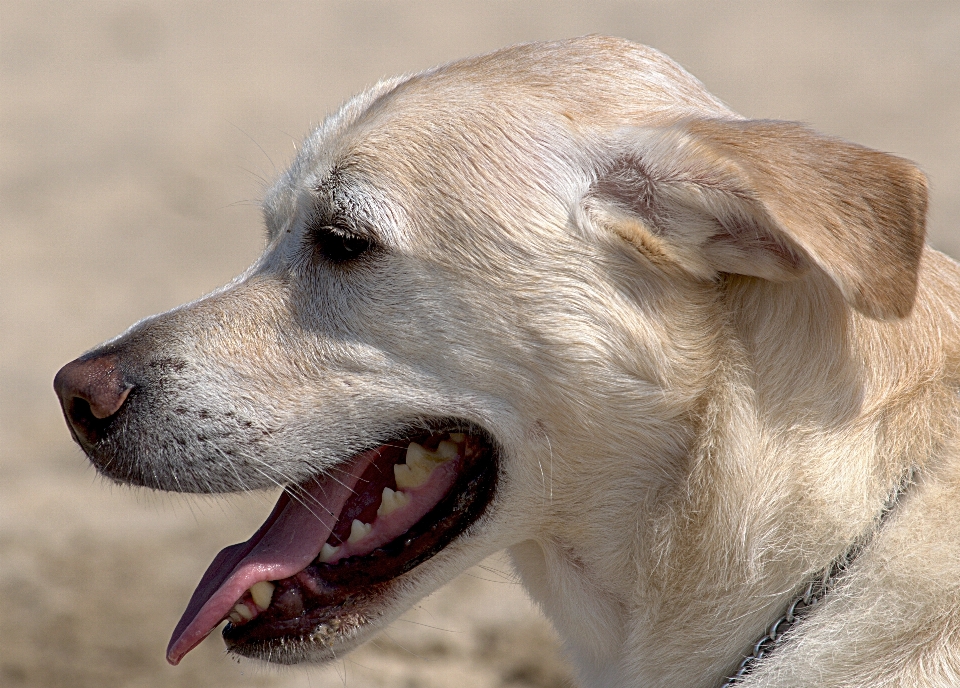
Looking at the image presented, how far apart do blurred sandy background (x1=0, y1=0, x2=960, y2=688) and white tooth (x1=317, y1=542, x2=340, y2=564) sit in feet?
2.33

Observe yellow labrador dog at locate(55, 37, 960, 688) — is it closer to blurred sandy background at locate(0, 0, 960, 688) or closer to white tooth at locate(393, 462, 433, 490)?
white tooth at locate(393, 462, 433, 490)

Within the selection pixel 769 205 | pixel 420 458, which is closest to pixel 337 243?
pixel 420 458

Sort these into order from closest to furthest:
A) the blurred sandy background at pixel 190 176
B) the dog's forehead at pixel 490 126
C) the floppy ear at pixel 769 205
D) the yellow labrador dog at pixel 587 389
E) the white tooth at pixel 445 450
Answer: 1. the floppy ear at pixel 769 205
2. the yellow labrador dog at pixel 587 389
3. the dog's forehead at pixel 490 126
4. the white tooth at pixel 445 450
5. the blurred sandy background at pixel 190 176

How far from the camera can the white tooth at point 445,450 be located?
8.95ft

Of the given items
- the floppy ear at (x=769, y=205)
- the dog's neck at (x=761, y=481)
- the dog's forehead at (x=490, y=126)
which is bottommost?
the dog's neck at (x=761, y=481)

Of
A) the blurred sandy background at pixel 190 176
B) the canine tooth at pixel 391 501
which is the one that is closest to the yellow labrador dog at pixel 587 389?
the canine tooth at pixel 391 501

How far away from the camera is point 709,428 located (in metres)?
2.51

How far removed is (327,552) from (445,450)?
0.40m

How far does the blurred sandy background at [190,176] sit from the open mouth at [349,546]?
Result: 26.0 inches

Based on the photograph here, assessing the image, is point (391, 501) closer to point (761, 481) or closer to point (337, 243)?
point (337, 243)

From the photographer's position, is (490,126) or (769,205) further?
(490,126)

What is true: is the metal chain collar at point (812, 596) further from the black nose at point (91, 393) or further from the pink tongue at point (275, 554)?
the black nose at point (91, 393)

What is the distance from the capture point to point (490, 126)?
266 cm

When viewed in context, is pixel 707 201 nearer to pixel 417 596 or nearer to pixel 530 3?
pixel 417 596
